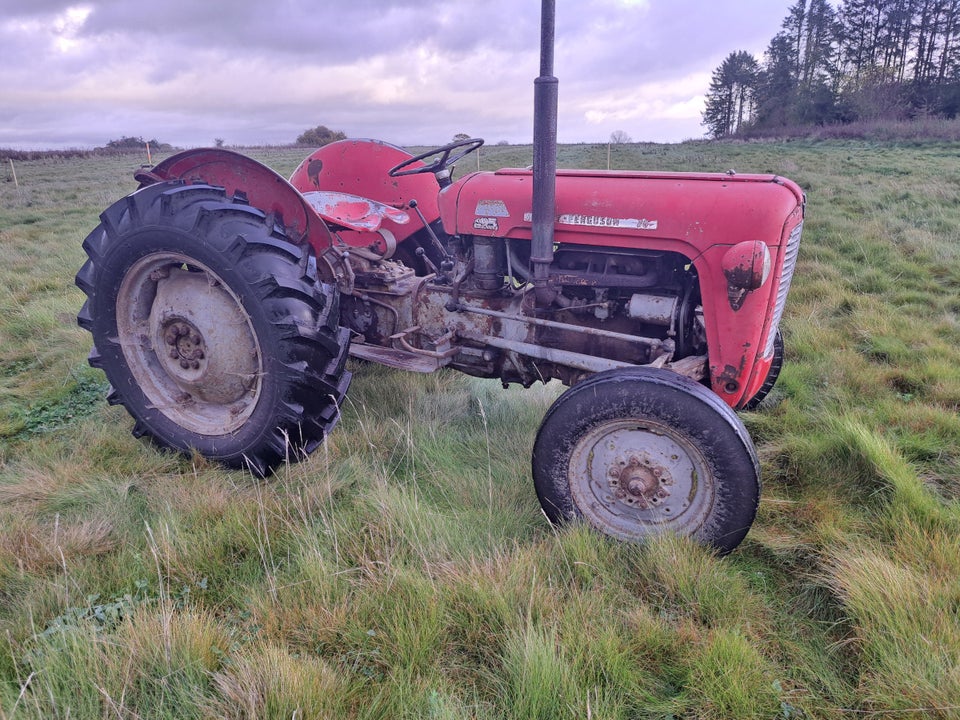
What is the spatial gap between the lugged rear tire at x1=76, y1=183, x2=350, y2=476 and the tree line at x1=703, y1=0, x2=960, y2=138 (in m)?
37.6

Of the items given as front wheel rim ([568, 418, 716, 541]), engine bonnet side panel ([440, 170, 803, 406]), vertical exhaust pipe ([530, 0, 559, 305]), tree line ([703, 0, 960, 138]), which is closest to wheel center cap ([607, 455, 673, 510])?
front wheel rim ([568, 418, 716, 541])

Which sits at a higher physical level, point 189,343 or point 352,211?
point 352,211

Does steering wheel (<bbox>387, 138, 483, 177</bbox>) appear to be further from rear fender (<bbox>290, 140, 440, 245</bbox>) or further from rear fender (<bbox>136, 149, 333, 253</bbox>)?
rear fender (<bbox>136, 149, 333, 253</bbox>)

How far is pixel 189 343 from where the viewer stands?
3029 millimetres

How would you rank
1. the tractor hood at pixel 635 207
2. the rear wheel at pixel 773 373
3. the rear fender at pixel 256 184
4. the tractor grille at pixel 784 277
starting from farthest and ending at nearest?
the rear wheel at pixel 773 373 → the rear fender at pixel 256 184 → the tractor grille at pixel 784 277 → the tractor hood at pixel 635 207

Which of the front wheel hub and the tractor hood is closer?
the tractor hood

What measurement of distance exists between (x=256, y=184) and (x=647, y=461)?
89.8 inches

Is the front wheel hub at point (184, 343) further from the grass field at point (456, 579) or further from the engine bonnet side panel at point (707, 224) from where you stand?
the engine bonnet side panel at point (707, 224)

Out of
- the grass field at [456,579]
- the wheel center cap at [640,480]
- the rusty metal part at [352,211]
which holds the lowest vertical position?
the grass field at [456,579]

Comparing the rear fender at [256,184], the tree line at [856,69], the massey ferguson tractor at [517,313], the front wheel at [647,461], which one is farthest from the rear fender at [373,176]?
the tree line at [856,69]

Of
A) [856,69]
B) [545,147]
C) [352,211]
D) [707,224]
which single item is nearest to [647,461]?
[707,224]

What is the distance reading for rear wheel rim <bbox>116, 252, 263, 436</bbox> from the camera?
9.43 feet

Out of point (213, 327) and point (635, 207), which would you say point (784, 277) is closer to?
point (635, 207)

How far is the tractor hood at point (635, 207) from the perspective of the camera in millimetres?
2441
